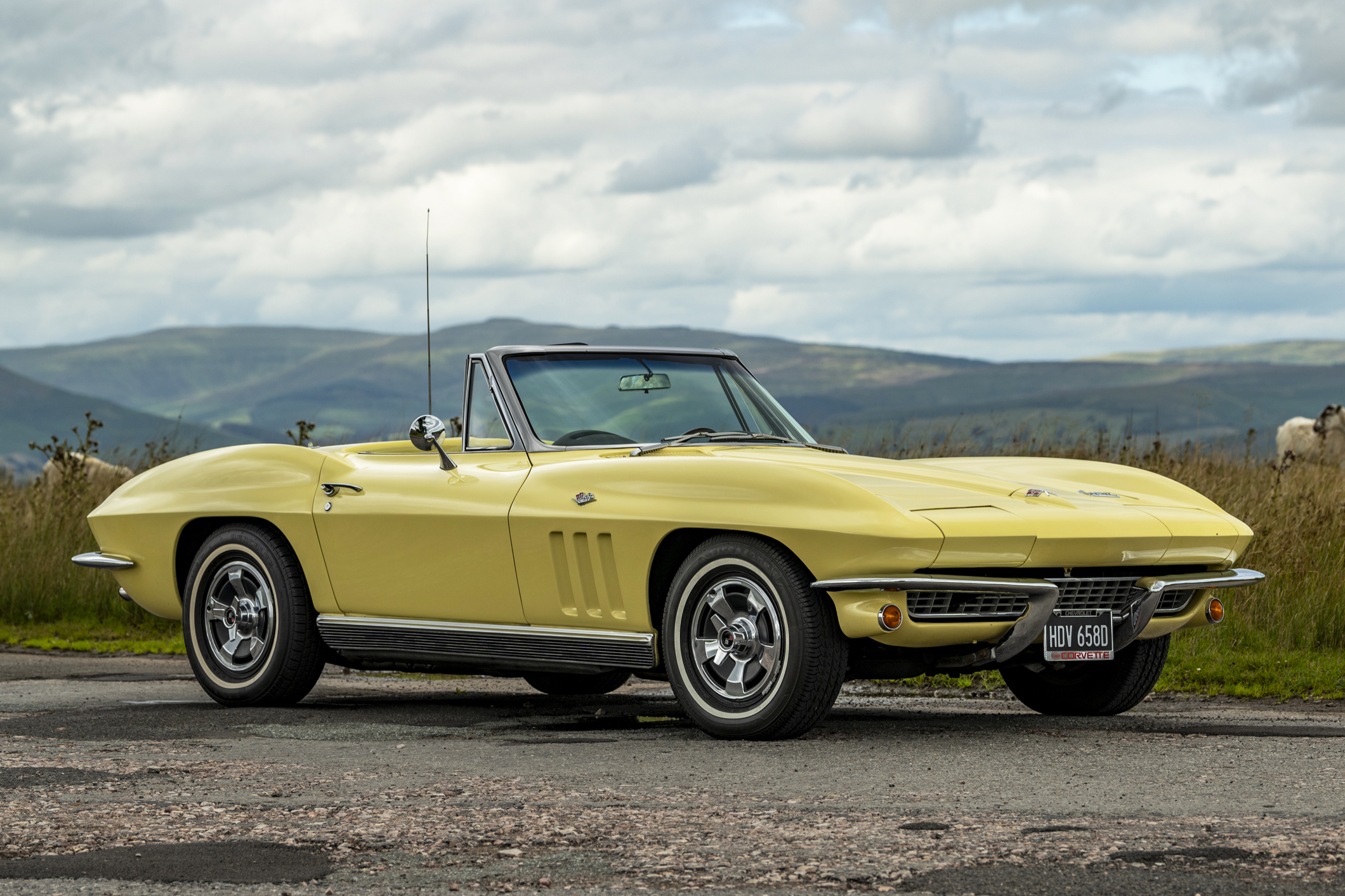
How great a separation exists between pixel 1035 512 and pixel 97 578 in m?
9.43

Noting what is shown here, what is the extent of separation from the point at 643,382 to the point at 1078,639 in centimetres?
244

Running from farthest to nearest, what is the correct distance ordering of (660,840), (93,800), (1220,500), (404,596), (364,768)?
(1220,500)
(404,596)
(364,768)
(93,800)
(660,840)

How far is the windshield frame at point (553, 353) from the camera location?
24.6 ft

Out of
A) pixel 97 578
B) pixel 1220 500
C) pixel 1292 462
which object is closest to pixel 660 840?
pixel 1220 500

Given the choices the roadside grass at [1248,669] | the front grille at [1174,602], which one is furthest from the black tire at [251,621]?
the roadside grass at [1248,669]

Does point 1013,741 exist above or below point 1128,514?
below

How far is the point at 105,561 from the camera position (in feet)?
29.1

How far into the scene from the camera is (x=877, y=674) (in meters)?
6.57

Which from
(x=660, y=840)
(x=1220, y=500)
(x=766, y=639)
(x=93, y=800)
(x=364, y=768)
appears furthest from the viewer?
(x=1220, y=500)

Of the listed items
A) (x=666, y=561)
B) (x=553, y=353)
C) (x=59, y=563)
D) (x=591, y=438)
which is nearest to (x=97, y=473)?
(x=59, y=563)

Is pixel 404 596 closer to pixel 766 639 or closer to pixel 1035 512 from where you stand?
pixel 766 639

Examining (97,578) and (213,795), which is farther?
(97,578)

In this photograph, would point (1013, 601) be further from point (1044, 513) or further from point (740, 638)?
point (740, 638)

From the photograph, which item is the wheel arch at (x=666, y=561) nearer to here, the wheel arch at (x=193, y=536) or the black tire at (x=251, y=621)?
the black tire at (x=251, y=621)
